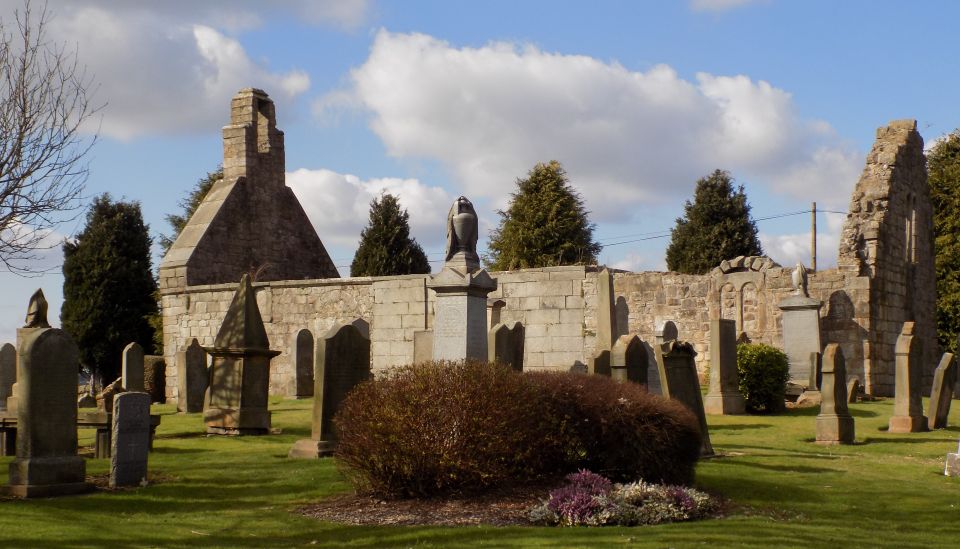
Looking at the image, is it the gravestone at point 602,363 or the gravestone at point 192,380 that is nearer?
the gravestone at point 602,363

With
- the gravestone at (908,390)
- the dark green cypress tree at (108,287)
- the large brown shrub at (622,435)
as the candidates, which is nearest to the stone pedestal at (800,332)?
the gravestone at (908,390)

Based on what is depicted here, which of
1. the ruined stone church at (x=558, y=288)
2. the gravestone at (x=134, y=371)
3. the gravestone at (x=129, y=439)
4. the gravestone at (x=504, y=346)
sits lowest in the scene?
the gravestone at (x=129, y=439)

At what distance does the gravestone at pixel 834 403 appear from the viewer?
1557cm

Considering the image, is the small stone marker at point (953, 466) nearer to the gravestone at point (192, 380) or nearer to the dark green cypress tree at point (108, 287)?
the gravestone at point (192, 380)

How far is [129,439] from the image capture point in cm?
1138

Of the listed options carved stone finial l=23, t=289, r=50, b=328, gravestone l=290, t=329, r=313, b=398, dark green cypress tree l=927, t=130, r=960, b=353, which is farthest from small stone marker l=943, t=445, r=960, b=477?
dark green cypress tree l=927, t=130, r=960, b=353

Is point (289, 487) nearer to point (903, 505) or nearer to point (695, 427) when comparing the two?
point (695, 427)

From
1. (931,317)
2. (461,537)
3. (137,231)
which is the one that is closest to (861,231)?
(931,317)

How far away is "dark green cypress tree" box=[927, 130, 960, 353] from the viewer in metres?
35.3

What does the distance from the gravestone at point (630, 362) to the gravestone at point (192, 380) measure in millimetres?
9081

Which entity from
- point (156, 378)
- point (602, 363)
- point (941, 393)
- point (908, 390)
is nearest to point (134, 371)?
point (156, 378)

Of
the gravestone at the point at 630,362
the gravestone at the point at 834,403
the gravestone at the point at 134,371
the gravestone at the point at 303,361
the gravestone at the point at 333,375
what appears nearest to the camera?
the gravestone at the point at 333,375

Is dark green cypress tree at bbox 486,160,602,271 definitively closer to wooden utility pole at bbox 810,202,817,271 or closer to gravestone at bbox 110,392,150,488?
wooden utility pole at bbox 810,202,817,271

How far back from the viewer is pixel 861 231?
25734 millimetres
